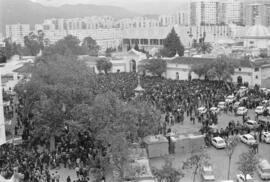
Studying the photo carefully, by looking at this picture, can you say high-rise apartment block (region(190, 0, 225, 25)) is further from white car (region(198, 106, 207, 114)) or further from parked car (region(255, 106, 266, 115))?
white car (region(198, 106, 207, 114))

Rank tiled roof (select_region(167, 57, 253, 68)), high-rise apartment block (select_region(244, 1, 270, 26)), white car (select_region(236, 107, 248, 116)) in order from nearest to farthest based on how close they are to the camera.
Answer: white car (select_region(236, 107, 248, 116)) → tiled roof (select_region(167, 57, 253, 68)) → high-rise apartment block (select_region(244, 1, 270, 26))

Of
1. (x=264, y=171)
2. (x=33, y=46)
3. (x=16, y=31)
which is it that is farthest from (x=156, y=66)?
(x=16, y=31)

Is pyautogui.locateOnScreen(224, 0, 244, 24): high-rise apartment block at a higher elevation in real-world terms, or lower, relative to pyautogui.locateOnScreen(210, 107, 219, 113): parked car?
higher

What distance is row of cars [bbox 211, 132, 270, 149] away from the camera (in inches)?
675

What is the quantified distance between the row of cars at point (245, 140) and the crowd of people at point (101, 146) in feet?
1.33

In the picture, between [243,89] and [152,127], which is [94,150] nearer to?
[152,127]

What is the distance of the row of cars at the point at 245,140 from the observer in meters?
17.2

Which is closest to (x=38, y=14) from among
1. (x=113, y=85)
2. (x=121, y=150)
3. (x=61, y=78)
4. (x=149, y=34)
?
(x=149, y=34)

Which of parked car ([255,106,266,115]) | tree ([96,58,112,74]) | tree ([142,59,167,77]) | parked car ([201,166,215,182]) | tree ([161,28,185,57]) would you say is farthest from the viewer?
tree ([161,28,185,57])

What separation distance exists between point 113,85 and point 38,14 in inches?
3820

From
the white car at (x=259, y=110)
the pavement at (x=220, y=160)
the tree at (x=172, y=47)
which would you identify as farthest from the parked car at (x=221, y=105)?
the tree at (x=172, y=47)

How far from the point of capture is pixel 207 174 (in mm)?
14039

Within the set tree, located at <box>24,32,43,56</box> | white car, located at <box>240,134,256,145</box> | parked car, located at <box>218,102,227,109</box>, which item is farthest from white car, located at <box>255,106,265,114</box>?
tree, located at <box>24,32,43,56</box>

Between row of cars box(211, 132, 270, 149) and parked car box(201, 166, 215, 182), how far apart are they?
3.09 metres
